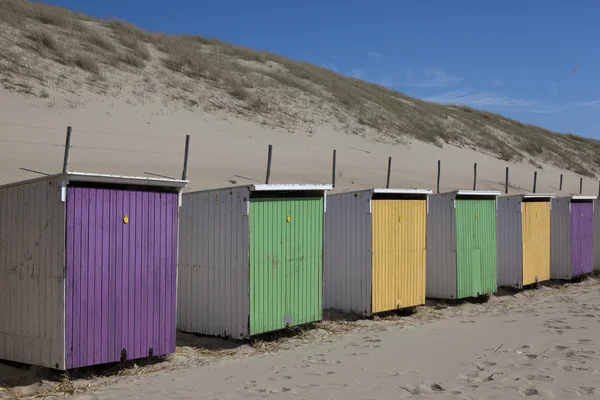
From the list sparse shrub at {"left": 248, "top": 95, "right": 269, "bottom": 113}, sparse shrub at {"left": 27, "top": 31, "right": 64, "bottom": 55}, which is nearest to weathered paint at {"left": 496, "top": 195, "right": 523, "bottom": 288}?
sparse shrub at {"left": 248, "top": 95, "right": 269, "bottom": 113}

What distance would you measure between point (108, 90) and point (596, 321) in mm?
17850

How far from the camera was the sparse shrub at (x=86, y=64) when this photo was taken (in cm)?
2388

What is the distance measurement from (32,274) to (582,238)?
1301 cm

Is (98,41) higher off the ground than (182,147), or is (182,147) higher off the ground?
(98,41)

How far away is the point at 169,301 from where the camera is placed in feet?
25.4

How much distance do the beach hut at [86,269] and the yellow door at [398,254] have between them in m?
3.75

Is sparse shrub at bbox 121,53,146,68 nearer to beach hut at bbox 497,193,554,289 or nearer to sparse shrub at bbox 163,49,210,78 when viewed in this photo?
sparse shrub at bbox 163,49,210,78

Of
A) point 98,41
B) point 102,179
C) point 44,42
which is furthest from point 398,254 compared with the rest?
point 98,41

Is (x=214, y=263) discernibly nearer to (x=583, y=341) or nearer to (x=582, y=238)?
(x=583, y=341)

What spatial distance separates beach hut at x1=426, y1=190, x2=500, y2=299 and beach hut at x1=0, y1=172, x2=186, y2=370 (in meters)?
5.79

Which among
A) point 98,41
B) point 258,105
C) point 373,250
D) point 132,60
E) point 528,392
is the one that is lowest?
point 528,392

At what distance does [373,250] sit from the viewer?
33.9 ft

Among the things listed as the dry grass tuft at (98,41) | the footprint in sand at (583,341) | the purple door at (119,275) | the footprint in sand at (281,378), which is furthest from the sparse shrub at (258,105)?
the footprint in sand at (281,378)

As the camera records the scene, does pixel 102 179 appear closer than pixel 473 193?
Yes
